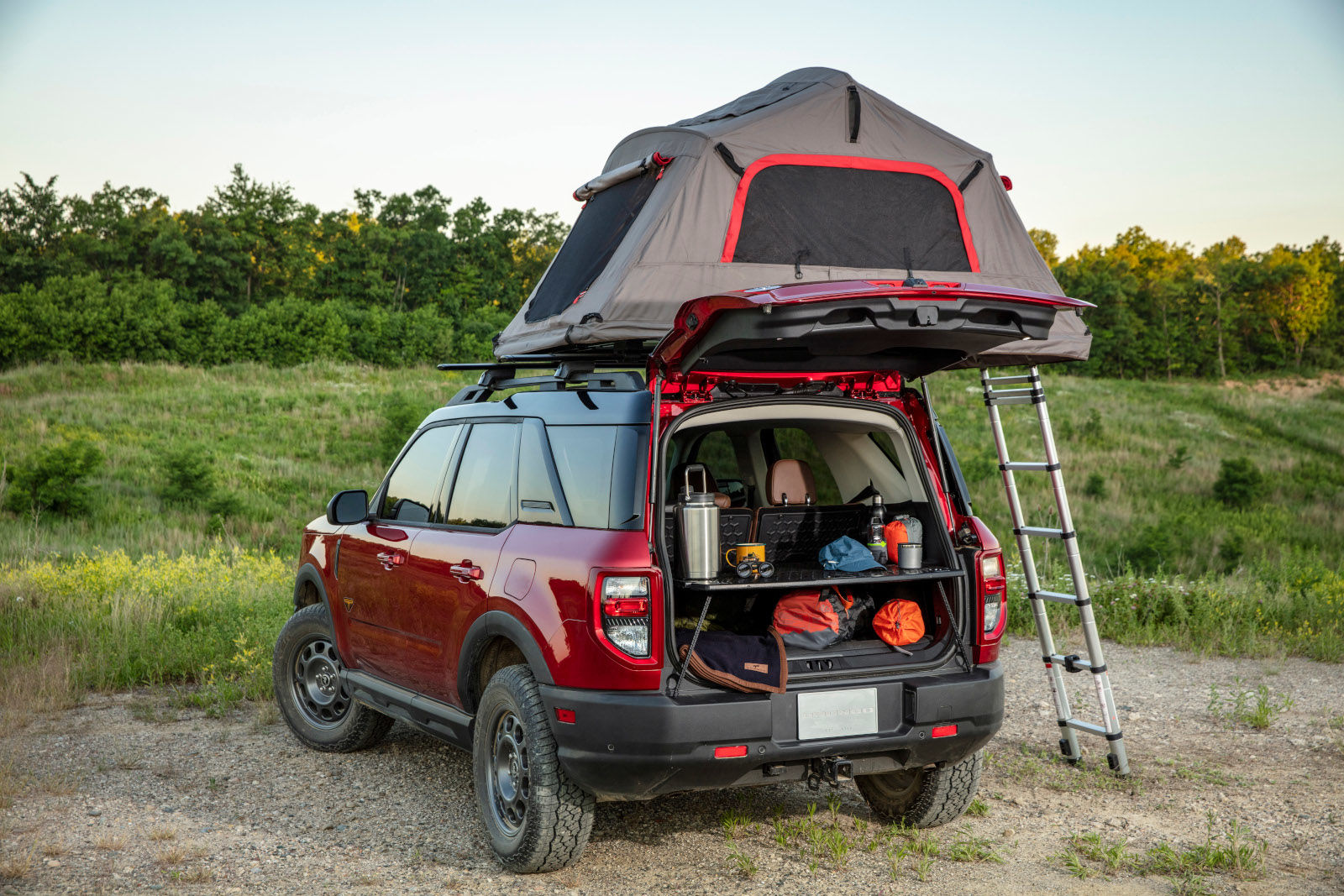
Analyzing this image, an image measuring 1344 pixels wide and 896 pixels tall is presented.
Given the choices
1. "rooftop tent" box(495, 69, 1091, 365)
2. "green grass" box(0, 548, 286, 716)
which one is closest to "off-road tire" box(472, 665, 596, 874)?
"rooftop tent" box(495, 69, 1091, 365)

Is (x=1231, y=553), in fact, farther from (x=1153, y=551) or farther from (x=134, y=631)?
(x=134, y=631)

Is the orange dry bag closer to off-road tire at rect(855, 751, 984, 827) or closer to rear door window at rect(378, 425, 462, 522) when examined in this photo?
off-road tire at rect(855, 751, 984, 827)

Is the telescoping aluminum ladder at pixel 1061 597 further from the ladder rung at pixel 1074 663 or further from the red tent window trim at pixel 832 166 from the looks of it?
the red tent window trim at pixel 832 166

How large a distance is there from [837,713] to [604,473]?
1280 mm

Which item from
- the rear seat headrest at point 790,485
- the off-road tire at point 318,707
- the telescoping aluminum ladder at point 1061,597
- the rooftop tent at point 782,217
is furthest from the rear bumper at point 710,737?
the off-road tire at point 318,707

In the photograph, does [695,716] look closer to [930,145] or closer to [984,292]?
[984,292]

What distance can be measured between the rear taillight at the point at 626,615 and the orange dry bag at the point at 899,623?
1164mm

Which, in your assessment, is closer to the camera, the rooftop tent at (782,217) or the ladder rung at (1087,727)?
the ladder rung at (1087,727)

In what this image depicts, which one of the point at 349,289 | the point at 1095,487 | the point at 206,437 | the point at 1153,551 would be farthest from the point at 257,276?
the point at 1153,551

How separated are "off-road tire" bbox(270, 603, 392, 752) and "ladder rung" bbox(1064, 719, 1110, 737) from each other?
3.93m

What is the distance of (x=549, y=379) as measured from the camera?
4898 mm

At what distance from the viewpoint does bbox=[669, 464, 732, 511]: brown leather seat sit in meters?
5.16

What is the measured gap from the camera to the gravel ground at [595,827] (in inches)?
174

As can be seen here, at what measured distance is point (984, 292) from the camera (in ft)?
13.4
